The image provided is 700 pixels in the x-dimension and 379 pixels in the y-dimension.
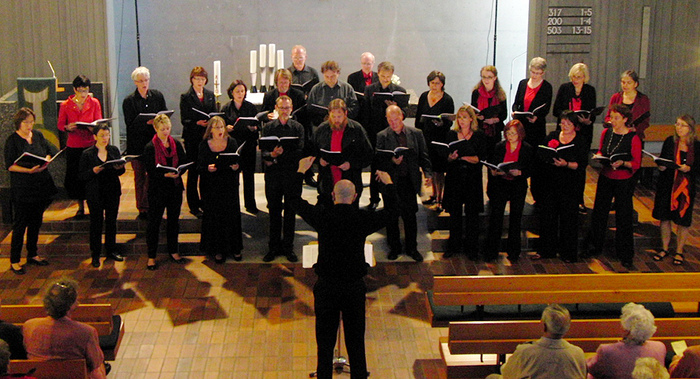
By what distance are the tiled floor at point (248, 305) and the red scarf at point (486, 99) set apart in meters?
1.23

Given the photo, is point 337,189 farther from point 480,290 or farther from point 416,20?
point 416,20

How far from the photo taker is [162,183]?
706 centimetres

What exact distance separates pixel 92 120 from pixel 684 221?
5.62 m

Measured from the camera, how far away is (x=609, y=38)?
1005 cm

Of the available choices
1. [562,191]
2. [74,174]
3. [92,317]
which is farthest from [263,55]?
[92,317]

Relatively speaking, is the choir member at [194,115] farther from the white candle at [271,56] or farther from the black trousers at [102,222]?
the white candle at [271,56]

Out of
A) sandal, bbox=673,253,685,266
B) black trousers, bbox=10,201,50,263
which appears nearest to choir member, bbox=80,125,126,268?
black trousers, bbox=10,201,50,263

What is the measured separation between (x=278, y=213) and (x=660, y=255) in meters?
3.55

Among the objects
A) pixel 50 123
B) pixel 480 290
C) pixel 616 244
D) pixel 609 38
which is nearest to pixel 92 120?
pixel 50 123

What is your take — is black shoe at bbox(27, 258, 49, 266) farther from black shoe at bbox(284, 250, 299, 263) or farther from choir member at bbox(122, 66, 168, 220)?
black shoe at bbox(284, 250, 299, 263)

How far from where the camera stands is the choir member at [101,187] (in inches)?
276

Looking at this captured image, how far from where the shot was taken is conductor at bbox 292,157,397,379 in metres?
4.67

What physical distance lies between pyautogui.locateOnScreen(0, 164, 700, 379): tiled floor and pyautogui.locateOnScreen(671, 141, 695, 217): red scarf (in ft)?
1.77

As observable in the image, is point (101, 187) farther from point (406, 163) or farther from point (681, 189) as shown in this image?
point (681, 189)
